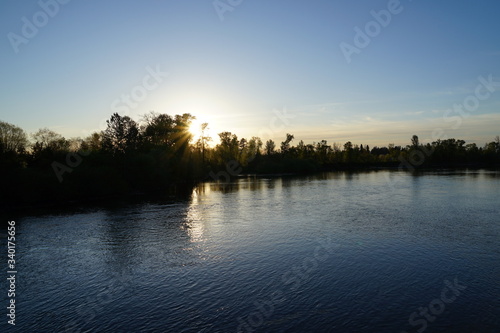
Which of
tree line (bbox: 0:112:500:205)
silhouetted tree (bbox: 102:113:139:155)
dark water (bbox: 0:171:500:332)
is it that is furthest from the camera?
silhouetted tree (bbox: 102:113:139:155)

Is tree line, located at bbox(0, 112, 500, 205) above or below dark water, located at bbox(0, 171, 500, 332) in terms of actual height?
above

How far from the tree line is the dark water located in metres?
17.2

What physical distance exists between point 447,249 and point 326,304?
12.2 meters

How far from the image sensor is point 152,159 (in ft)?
226

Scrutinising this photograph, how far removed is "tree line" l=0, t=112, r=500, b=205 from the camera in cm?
4997

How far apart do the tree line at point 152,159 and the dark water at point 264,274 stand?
1719cm

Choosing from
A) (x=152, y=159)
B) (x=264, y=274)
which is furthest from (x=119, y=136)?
(x=264, y=274)

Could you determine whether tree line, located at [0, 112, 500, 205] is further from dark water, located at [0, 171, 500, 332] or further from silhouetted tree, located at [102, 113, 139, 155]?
dark water, located at [0, 171, 500, 332]

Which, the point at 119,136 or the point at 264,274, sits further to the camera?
the point at 119,136

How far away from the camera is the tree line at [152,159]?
164 feet

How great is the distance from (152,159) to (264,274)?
55.4 m

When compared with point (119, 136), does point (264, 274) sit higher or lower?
lower

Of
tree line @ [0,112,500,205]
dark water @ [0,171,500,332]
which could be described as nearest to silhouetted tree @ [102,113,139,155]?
tree line @ [0,112,500,205]

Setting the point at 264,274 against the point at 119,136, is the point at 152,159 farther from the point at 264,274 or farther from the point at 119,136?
the point at 264,274
